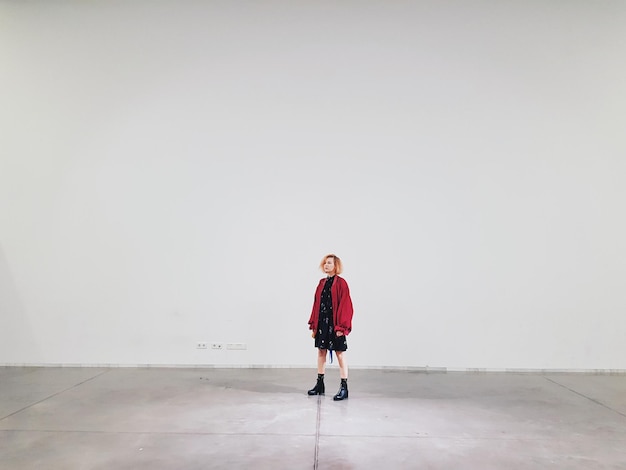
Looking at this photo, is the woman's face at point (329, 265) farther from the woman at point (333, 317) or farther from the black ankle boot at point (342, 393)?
the black ankle boot at point (342, 393)

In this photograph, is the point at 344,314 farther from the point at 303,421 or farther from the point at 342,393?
the point at 303,421

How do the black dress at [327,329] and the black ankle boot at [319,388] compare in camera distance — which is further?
the black ankle boot at [319,388]

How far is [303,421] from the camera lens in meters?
4.33

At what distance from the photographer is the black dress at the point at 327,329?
16.4 ft

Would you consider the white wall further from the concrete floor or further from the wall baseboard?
the concrete floor

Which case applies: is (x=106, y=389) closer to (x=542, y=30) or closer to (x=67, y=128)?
(x=67, y=128)

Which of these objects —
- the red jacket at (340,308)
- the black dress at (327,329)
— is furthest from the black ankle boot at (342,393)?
the red jacket at (340,308)

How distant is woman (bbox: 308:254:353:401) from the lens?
197 inches

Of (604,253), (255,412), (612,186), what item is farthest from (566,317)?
(255,412)

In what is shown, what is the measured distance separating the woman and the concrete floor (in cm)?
42

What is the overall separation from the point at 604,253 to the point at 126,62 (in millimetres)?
7209

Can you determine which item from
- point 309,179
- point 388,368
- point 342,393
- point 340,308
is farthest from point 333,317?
point 309,179

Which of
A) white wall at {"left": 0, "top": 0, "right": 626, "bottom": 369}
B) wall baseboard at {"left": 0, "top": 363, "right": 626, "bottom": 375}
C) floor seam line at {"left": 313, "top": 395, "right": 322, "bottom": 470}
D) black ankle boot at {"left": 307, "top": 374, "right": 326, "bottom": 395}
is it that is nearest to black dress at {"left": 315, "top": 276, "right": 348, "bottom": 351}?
black ankle boot at {"left": 307, "top": 374, "right": 326, "bottom": 395}

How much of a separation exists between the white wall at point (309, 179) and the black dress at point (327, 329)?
148 cm
